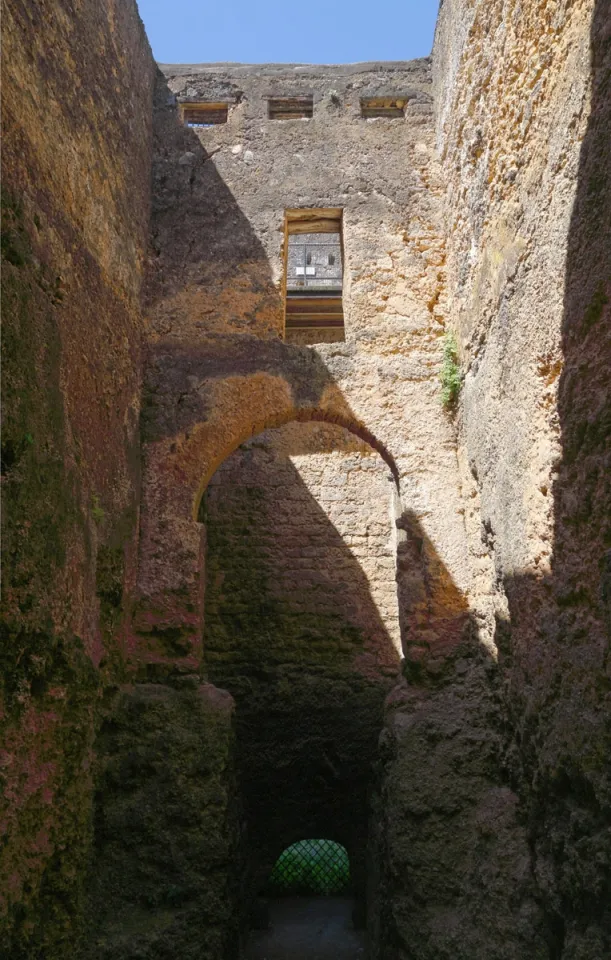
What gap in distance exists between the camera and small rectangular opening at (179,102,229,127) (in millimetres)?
5750

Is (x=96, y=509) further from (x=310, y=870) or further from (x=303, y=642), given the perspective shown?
(x=310, y=870)

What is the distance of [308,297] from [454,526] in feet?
15.7

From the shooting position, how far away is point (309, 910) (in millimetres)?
6613

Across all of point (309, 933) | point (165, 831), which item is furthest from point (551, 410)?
point (309, 933)

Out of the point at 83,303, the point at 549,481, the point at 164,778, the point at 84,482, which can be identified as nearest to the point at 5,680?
the point at 84,482

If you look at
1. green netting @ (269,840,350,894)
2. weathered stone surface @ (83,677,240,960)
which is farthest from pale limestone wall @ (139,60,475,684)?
green netting @ (269,840,350,894)

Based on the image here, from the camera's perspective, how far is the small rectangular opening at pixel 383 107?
18.8 ft

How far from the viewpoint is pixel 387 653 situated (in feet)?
21.3

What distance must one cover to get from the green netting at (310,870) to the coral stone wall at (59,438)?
13.4 feet

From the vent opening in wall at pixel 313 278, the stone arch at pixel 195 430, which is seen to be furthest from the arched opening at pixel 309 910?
the vent opening in wall at pixel 313 278

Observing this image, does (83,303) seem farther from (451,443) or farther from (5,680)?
(451,443)

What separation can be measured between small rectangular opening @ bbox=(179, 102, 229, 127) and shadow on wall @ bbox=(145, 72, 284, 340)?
20cm

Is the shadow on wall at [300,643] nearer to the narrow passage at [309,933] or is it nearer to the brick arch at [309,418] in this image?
the narrow passage at [309,933]

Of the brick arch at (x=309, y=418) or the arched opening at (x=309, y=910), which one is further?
the arched opening at (x=309, y=910)
